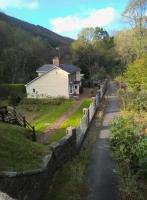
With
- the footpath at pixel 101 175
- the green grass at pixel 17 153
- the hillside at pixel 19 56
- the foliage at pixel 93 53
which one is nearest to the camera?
the green grass at pixel 17 153

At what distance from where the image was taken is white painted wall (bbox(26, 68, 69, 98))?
53.4m

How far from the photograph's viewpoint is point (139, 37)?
51.6 m

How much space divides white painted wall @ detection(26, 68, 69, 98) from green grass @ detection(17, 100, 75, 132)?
327cm

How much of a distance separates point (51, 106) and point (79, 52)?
37.1m

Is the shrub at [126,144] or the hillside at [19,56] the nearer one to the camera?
the shrub at [126,144]

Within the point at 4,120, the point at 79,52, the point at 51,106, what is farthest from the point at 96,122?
the point at 79,52

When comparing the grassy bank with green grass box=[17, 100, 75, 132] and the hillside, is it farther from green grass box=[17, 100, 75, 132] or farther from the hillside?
the hillside

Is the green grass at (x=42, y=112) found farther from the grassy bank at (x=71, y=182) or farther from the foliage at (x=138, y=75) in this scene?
the grassy bank at (x=71, y=182)

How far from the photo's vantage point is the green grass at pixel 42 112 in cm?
3252

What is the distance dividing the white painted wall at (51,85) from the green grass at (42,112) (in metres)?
3.27

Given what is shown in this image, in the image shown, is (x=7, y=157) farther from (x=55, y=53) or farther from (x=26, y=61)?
(x=55, y=53)

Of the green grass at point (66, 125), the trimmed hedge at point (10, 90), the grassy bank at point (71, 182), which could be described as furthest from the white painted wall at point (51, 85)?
the grassy bank at point (71, 182)

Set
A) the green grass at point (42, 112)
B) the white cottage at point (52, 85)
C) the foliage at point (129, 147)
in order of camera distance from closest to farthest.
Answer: the foliage at point (129, 147)
the green grass at point (42, 112)
the white cottage at point (52, 85)

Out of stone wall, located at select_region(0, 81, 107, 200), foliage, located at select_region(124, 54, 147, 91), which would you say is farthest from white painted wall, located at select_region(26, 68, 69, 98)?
stone wall, located at select_region(0, 81, 107, 200)
